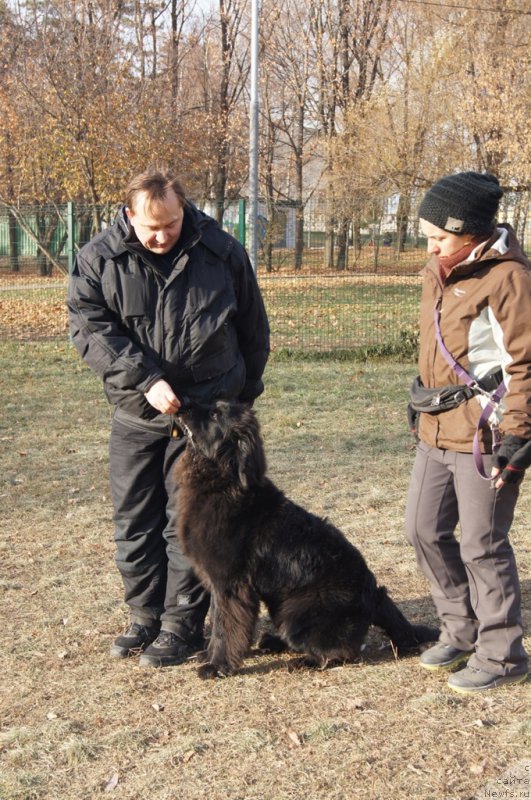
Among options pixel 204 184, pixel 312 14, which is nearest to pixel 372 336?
pixel 204 184

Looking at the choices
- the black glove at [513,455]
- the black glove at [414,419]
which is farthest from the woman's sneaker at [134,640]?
the black glove at [513,455]

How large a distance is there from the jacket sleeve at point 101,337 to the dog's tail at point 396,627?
4.94ft

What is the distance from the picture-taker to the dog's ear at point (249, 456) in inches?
143

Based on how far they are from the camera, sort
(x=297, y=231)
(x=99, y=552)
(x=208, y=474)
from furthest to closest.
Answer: (x=297, y=231) → (x=99, y=552) → (x=208, y=474)

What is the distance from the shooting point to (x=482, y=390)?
129 inches

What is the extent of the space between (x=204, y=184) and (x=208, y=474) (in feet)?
83.7

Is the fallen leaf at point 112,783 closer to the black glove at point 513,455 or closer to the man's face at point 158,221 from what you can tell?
the black glove at point 513,455

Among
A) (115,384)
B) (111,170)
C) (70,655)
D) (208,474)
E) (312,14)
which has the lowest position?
(70,655)

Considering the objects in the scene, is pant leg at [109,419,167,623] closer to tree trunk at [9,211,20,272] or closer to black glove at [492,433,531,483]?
black glove at [492,433,531,483]

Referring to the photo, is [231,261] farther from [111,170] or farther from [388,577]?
[111,170]

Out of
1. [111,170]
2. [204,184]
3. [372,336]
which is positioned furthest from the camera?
[204,184]

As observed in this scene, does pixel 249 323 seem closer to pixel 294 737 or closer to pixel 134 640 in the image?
pixel 134 640

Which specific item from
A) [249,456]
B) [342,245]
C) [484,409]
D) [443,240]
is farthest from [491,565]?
[342,245]

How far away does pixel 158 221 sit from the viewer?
3600mm
